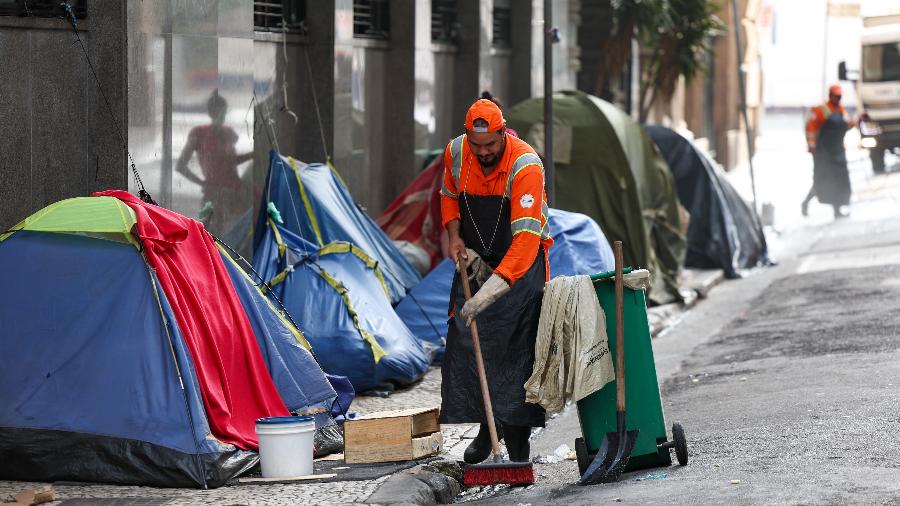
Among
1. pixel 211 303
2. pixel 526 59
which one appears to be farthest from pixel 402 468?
pixel 526 59

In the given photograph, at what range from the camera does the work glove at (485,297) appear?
740cm

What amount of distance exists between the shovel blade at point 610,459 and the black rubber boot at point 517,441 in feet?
1.49

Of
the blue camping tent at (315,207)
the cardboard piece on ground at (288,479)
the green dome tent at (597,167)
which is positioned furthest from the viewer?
the green dome tent at (597,167)

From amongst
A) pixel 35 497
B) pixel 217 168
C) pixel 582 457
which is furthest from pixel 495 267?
pixel 217 168

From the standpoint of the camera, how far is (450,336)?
25.7 ft

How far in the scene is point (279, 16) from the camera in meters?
13.0

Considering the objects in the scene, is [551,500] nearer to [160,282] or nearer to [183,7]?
[160,282]

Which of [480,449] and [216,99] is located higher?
[216,99]

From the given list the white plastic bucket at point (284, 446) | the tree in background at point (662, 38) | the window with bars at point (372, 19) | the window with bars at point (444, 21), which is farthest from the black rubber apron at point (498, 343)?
the tree in background at point (662, 38)

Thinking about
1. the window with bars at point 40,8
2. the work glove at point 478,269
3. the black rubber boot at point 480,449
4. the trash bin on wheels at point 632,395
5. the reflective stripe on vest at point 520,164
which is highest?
the window with bars at point 40,8

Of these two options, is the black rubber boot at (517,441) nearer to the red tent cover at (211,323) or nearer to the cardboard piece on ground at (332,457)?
the cardboard piece on ground at (332,457)

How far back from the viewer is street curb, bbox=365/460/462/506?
Answer: 7.16 meters

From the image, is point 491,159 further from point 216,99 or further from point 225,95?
point 225,95

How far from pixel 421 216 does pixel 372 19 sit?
2755 mm
